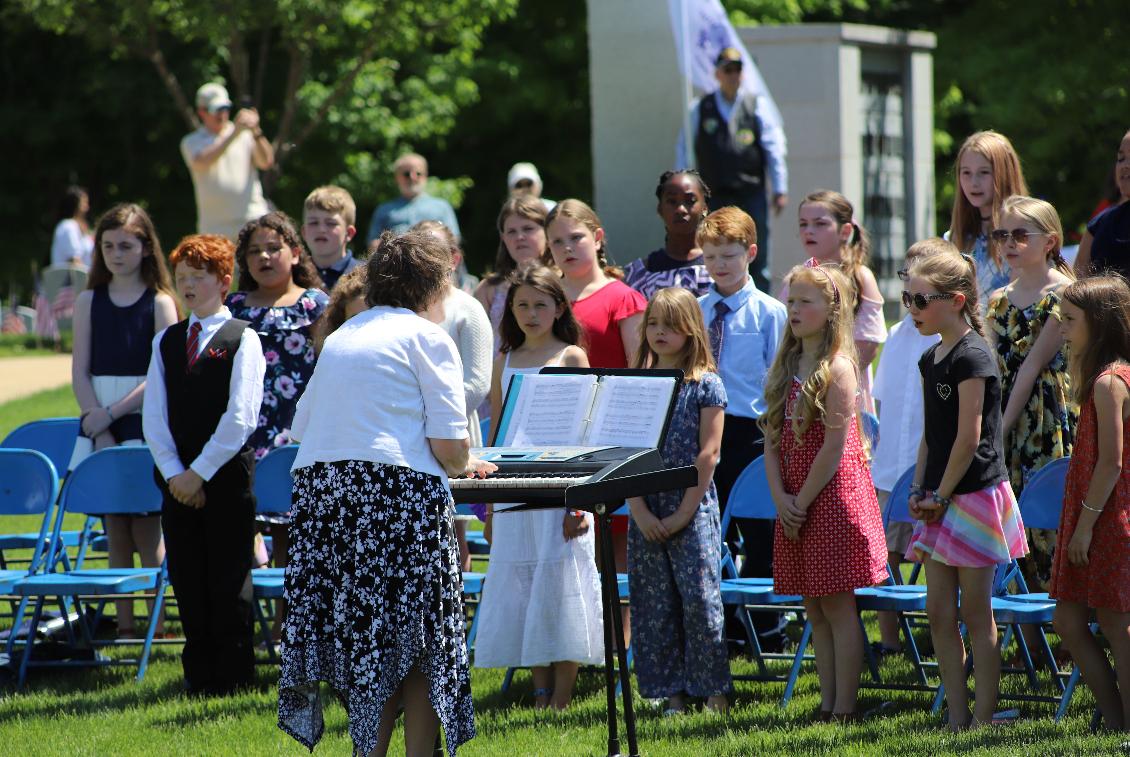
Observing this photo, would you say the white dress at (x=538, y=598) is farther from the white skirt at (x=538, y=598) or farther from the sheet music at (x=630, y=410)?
the sheet music at (x=630, y=410)

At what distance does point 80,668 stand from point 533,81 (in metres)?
21.8

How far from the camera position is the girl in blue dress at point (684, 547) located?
625cm

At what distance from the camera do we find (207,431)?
6.74 m

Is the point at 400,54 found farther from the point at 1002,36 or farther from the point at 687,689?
the point at 687,689

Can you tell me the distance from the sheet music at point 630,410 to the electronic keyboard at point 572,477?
83mm

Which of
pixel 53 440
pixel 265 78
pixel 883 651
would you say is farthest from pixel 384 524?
pixel 265 78

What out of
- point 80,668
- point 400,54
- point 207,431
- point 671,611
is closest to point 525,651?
point 671,611

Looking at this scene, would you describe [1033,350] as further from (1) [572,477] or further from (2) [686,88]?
(2) [686,88]

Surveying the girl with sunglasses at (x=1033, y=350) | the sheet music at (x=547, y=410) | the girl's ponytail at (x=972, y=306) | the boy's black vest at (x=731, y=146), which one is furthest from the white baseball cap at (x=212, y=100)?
the girl's ponytail at (x=972, y=306)

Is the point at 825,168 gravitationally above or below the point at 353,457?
above

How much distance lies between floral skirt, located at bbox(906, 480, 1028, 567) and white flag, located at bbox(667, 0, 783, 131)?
581 centimetres

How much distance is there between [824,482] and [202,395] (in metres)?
2.67

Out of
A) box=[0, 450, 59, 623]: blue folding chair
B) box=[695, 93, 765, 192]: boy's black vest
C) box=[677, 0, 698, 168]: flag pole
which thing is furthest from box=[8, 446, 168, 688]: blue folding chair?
box=[695, 93, 765, 192]: boy's black vest

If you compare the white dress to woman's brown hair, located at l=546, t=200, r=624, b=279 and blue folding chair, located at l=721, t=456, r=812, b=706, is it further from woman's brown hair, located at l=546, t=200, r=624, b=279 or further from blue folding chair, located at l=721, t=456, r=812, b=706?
woman's brown hair, located at l=546, t=200, r=624, b=279
